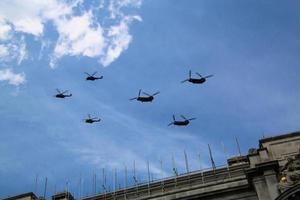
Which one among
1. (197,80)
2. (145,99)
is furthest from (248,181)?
(145,99)

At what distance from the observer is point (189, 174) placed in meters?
36.6

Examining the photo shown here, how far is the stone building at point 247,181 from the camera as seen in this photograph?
30766 millimetres

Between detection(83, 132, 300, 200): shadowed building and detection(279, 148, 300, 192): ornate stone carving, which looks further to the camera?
detection(83, 132, 300, 200): shadowed building

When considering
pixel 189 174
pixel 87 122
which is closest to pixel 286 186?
pixel 189 174

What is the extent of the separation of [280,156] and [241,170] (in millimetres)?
3270

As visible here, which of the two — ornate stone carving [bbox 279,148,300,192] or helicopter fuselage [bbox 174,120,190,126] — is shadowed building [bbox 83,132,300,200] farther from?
helicopter fuselage [bbox 174,120,190,126]

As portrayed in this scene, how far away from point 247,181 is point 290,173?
3070mm

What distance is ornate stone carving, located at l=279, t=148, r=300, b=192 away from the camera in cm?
3014

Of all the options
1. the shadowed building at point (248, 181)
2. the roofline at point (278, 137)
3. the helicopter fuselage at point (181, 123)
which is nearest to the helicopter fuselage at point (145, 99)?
the helicopter fuselage at point (181, 123)

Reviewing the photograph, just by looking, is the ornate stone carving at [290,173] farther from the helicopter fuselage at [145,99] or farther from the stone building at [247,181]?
the helicopter fuselage at [145,99]

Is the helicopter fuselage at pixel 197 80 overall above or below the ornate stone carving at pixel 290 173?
above

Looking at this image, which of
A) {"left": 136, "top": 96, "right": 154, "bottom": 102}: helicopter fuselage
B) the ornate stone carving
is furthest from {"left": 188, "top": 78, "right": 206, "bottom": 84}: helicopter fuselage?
the ornate stone carving

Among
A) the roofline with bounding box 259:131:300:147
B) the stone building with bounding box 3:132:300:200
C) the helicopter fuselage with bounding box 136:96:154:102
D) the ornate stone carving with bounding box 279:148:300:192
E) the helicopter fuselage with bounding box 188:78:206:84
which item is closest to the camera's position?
the ornate stone carving with bounding box 279:148:300:192

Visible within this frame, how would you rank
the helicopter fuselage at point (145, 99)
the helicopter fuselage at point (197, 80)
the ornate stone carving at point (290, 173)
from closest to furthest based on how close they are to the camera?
the ornate stone carving at point (290, 173) < the helicopter fuselage at point (197, 80) < the helicopter fuselage at point (145, 99)
